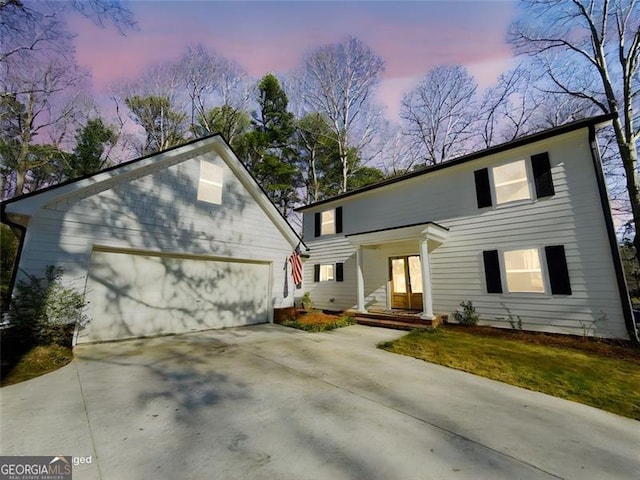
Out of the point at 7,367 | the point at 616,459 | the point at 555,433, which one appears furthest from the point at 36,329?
the point at 616,459

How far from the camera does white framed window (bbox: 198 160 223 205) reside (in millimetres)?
7961

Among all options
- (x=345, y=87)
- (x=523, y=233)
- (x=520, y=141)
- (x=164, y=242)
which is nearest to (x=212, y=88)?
(x=345, y=87)

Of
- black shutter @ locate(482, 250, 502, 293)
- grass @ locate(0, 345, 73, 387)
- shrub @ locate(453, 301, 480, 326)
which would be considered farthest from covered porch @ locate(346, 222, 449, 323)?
grass @ locate(0, 345, 73, 387)

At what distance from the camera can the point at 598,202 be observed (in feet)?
22.0

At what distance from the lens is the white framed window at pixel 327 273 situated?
12562mm

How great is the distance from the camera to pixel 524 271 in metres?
7.61

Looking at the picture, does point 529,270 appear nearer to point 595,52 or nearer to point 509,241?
point 509,241

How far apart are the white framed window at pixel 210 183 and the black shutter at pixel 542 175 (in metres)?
9.95

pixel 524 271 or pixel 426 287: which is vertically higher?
pixel 524 271

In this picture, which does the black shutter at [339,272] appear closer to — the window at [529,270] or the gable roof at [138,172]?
the gable roof at [138,172]

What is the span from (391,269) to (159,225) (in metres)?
8.57

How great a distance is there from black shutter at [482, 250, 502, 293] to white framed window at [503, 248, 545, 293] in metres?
0.21

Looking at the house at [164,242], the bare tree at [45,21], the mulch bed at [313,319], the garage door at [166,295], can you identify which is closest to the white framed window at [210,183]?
the house at [164,242]

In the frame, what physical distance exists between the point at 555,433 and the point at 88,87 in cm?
2284
